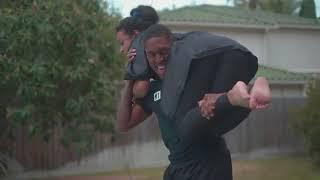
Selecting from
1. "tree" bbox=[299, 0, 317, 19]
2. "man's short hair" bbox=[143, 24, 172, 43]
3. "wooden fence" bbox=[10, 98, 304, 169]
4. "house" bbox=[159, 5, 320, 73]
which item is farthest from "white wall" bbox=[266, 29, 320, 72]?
"man's short hair" bbox=[143, 24, 172, 43]

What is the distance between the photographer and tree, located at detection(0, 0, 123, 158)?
966cm

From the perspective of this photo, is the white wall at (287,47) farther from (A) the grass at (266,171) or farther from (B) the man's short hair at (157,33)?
(B) the man's short hair at (157,33)

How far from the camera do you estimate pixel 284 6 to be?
1640 inches

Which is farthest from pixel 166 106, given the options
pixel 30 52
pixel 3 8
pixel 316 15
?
pixel 316 15

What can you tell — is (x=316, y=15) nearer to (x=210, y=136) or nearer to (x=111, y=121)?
(x=111, y=121)

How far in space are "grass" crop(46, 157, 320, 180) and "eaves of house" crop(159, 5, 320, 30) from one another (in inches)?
262

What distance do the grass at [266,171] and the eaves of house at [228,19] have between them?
21.9 feet

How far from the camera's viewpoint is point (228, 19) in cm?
2250

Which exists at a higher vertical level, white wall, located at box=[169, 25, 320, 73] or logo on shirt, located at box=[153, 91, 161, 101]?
logo on shirt, located at box=[153, 91, 161, 101]

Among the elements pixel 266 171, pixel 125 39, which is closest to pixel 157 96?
pixel 125 39

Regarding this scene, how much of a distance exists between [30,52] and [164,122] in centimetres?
687

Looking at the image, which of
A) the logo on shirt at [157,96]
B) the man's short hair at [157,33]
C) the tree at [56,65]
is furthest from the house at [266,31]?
the man's short hair at [157,33]

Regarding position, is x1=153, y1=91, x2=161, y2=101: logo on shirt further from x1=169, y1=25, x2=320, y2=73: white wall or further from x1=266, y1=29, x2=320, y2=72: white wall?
x1=266, y1=29, x2=320, y2=72: white wall

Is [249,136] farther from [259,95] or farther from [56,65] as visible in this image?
[259,95]
